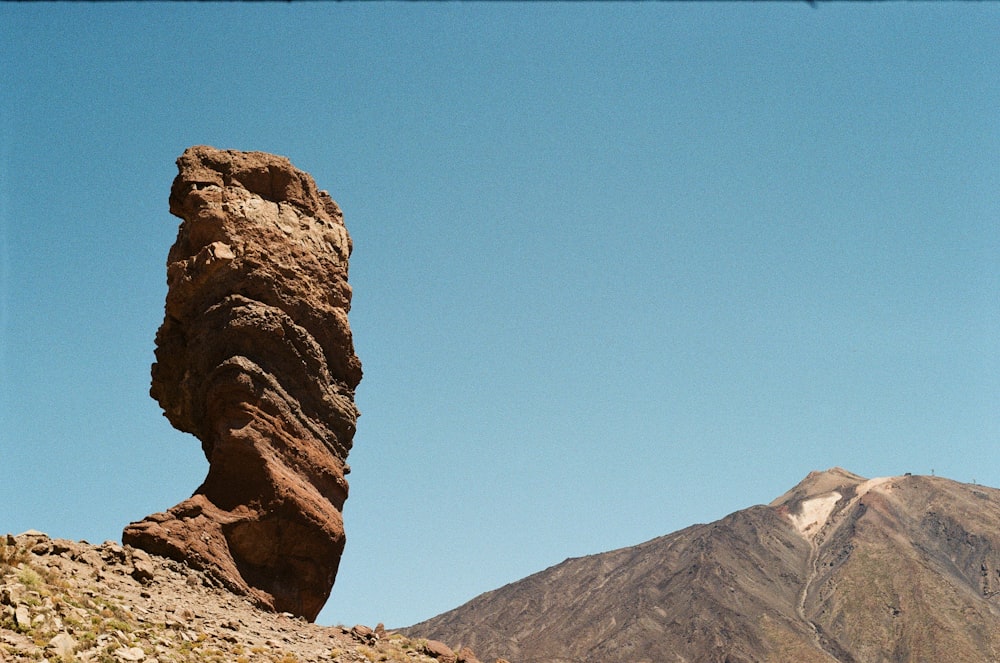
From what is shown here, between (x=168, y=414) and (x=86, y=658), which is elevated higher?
(x=168, y=414)

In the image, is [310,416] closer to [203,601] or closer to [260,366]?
[260,366]

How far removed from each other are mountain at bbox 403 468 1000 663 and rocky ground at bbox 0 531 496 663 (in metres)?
84.4

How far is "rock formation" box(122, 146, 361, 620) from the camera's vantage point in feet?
73.9

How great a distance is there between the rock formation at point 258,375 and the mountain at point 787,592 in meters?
82.2

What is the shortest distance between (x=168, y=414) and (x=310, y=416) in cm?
376

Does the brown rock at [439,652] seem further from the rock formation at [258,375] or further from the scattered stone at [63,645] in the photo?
the scattered stone at [63,645]

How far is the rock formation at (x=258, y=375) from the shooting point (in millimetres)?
22516

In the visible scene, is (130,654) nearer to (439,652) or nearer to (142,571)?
(142,571)

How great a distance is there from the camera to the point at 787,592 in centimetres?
12594

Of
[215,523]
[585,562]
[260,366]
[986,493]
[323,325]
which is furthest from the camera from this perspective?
[986,493]

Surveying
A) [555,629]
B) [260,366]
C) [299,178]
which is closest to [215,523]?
[260,366]

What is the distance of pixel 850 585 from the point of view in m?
118

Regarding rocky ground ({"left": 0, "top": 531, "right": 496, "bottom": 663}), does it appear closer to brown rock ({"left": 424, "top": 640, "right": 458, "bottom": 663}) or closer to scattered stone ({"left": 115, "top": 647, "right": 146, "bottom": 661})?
scattered stone ({"left": 115, "top": 647, "right": 146, "bottom": 661})

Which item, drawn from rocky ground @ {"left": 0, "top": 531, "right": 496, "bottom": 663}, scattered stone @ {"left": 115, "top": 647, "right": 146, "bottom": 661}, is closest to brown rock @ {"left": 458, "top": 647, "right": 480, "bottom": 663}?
rocky ground @ {"left": 0, "top": 531, "right": 496, "bottom": 663}
